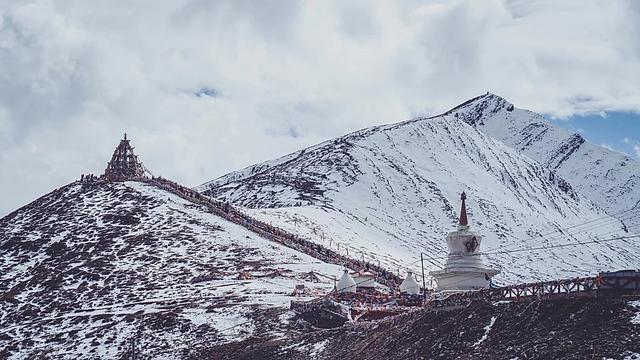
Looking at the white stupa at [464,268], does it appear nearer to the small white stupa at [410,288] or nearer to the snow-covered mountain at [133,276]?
the small white stupa at [410,288]

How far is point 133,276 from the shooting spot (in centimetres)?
9125

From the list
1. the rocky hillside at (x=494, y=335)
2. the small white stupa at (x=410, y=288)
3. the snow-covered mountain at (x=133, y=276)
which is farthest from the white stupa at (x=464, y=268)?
the rocky hillside at (x=494, y=335)

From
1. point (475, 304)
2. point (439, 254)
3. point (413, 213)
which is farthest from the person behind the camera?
point (413, 213)

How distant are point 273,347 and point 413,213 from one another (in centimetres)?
12303

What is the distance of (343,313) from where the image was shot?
70.2 m

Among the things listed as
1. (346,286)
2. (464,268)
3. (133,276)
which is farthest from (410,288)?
(133,276)

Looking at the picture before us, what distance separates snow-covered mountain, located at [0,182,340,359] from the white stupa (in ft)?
38.6

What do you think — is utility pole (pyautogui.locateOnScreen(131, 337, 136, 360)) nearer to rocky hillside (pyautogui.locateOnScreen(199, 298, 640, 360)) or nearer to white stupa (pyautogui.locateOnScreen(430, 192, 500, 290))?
rocky hillside (pyautogui.locateOnScreen(199, 298, 640, 360))

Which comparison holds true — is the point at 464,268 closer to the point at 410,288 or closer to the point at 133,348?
the point at 410,288

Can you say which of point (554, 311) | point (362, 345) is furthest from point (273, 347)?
point (554, 311)

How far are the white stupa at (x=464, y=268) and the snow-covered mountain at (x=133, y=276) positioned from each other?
38.6 feet

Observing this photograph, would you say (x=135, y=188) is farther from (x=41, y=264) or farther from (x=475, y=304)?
(x=475, y=304)

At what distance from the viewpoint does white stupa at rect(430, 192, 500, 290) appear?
7269 cm

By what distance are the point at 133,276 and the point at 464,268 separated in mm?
32304
